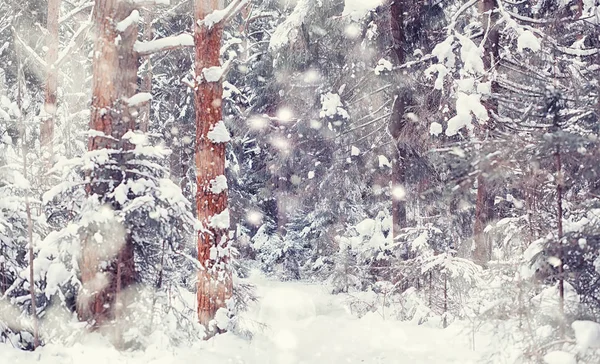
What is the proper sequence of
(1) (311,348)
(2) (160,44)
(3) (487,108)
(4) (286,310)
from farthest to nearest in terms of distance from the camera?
(4) (286,310) < (3) (487,108) < (1) (311,348) < (2) (160,44)

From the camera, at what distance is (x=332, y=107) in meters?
12.9

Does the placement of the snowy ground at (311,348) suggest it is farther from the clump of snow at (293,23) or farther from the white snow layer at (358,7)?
the clump of snow at (293,23)

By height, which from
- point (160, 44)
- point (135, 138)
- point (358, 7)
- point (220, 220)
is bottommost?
point (220, 220)

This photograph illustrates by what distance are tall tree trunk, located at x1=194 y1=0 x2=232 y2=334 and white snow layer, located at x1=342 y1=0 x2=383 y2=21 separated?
13.3 ft

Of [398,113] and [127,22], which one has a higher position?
[398,113]

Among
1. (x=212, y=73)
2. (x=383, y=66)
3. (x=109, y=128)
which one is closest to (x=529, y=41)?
(x=383, y=66)

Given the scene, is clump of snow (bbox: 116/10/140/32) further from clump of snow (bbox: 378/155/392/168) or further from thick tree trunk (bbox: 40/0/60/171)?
clump of snow (bbox: 378/155/392/168)

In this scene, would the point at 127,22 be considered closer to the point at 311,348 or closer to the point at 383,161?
the point at 311,348

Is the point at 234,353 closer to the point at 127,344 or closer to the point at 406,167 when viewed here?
the point at 127,344

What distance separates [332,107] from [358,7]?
2.66 m

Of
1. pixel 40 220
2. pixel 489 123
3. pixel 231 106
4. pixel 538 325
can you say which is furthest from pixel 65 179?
pixel 231 106

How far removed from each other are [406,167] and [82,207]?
8.94 m

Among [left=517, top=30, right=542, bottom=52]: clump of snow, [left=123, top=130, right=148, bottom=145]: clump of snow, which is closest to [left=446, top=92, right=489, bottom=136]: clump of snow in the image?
[left=517, top=30, right=542, bottom=52]: clump of snow

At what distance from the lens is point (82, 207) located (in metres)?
6.16
